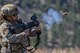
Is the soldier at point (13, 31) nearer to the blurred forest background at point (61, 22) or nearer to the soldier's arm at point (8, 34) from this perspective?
the soldier's arm at point (8, 34)

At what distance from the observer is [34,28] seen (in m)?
6.40

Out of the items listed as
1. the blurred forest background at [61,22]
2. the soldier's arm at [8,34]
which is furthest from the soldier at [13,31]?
the blurred forest background at [61,22]

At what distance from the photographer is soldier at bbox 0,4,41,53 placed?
6.35 metres

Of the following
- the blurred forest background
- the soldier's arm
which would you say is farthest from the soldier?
the blurred forest background

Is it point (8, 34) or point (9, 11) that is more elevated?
point (9, 11)

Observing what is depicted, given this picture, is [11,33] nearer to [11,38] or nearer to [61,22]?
[11,38]

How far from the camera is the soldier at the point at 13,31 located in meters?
6.35

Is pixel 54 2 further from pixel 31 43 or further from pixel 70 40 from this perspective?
pixel 31 43

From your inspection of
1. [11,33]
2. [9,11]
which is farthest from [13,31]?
[9,11]

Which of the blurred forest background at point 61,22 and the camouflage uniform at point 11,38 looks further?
the blurred forest background at point 61,22

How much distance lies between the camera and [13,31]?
6430mm

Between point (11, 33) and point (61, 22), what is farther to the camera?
point (61, 22)

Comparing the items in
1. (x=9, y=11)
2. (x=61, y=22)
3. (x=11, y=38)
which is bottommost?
(x=61, y=22)

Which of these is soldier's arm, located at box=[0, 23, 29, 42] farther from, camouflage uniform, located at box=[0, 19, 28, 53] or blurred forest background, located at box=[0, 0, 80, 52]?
blurred forest background, located at box=[0, 0, 80, 52]
